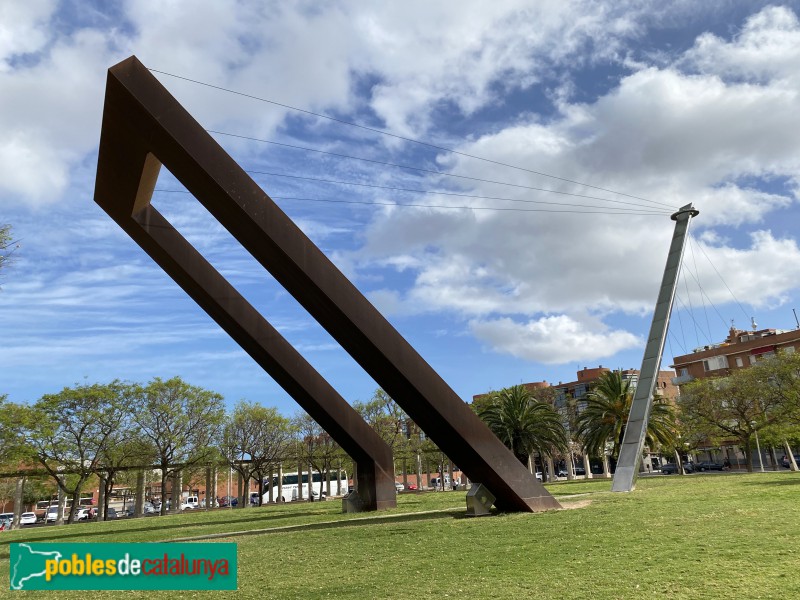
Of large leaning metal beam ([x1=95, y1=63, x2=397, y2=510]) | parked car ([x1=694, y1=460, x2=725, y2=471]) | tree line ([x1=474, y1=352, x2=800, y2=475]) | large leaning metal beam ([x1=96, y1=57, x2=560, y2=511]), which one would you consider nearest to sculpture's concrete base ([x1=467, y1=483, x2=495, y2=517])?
large leaning metal beam ([x1=96, y1=57, x2=560, y2=511])

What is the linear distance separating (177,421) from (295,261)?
3682 cm

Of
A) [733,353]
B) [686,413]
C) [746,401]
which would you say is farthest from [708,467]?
[746,401]

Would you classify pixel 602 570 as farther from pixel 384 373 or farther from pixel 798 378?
pixel 798 378

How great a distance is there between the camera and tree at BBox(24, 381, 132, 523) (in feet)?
135

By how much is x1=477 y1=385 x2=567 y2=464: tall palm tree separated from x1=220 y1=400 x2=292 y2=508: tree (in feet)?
59.7

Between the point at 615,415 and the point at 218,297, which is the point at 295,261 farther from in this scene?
the point at 615,415

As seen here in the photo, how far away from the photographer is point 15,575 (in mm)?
6801

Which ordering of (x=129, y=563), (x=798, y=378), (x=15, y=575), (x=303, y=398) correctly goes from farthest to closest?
(x=798, y=378) → (x=303, y=398) → (x=15, y=575) → (x=129, y=563)

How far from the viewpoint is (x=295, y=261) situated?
44.7 feet

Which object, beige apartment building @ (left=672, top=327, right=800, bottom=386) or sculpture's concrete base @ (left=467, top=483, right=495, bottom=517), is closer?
sculpture's concrete base @ (left=467, top=483, right=495, bottom=517)

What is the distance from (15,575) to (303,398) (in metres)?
15.6

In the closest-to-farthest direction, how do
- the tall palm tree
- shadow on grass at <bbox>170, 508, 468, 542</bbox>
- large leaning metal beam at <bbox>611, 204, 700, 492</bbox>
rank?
shadow on grass at <bbox>170, 508, 468, 542</bbox>
large leaning metal beam at <bbox>611, 204, 700, 492</bbox>
the tall palm tree

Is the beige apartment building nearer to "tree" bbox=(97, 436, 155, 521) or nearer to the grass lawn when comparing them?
"tree" bbox=(97, 436, 155, 521)

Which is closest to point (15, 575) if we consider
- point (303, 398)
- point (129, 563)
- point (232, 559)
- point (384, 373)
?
point (129, 563)
